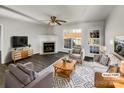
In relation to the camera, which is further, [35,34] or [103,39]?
[35,34]

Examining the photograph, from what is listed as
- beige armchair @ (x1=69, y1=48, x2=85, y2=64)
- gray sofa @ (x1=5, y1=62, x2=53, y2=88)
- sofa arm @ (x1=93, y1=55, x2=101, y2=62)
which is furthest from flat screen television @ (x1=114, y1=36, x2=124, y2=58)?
gray sofa @ (x1=5, y1=62, x2=53, y2=88)

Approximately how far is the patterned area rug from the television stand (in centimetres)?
98

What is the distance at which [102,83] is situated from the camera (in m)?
2.30

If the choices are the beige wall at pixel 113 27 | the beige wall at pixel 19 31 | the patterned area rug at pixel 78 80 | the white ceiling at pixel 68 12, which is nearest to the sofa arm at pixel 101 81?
the patterned area rug at pixel 78 80

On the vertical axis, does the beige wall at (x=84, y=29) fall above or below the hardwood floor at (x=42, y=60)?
above

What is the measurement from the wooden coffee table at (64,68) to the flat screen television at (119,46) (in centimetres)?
126

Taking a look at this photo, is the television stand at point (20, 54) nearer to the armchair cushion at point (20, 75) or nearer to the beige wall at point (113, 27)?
the armchair cushion at point (20, 75)

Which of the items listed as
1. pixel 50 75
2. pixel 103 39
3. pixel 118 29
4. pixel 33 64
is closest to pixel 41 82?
pixel 50 75

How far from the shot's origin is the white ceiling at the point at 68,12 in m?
2.16

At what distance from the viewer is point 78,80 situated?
9.16 feet

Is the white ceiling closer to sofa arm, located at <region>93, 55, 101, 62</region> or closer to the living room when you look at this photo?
the living room

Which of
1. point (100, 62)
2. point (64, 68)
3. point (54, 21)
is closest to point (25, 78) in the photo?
point (64, 68)
